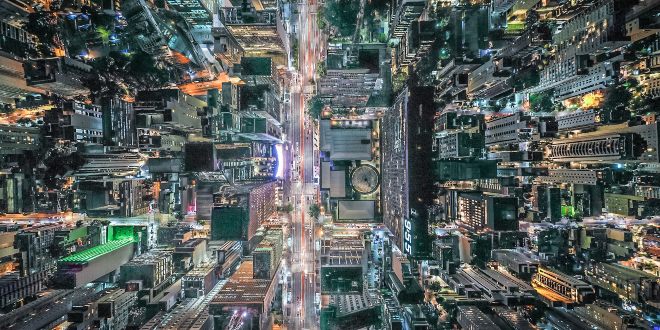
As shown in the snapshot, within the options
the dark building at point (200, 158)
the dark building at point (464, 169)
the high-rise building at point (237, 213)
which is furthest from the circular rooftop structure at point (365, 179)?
the dark building at point (200, 158)

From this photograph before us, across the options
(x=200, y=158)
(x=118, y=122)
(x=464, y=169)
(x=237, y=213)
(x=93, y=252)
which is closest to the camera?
(x=464, y=169)

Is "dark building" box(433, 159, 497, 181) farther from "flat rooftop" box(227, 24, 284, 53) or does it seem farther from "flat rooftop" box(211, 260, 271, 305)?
"flat rooftop" box(211, 260, 271, 305)

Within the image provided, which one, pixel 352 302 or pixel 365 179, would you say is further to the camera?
pixel 352 302

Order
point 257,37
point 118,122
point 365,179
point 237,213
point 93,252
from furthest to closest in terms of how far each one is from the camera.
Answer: point 93,252
point 257,37
point 237,213
point 365,179
point 118,122

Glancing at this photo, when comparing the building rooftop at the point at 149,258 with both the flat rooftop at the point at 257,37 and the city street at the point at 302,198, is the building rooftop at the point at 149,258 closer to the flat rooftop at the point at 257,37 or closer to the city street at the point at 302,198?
the city street at the point at 302,198

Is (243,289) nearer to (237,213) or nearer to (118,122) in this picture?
(237,213)

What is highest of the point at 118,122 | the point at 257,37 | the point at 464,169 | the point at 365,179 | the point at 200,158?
the point at 257,37

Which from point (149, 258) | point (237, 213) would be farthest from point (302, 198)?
point (149, 258)
